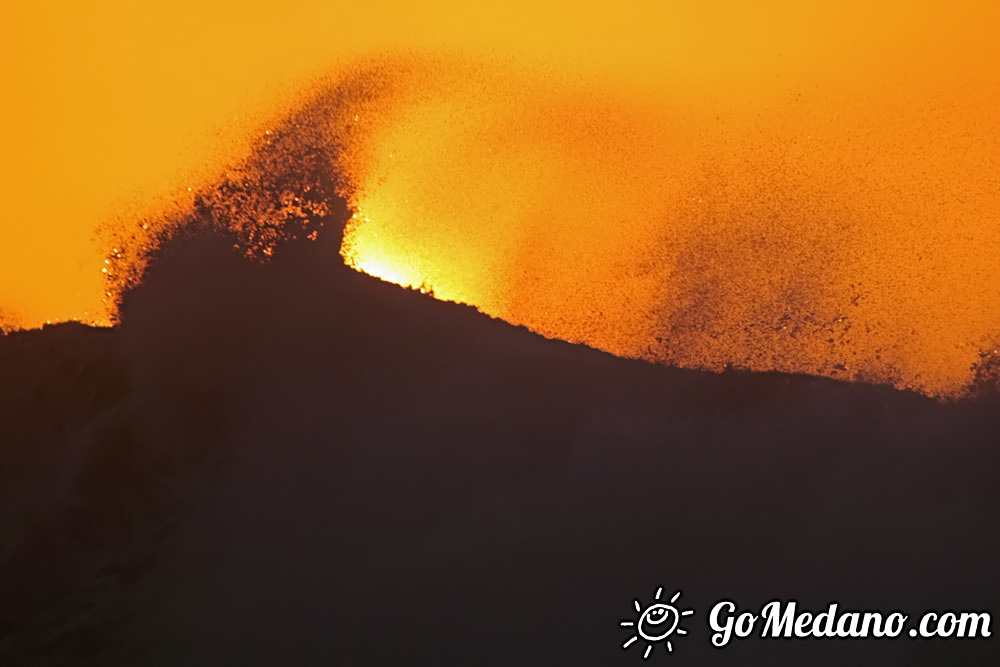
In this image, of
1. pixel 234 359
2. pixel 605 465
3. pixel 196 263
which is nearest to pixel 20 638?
pixel 234 359

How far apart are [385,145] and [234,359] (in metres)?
0.61

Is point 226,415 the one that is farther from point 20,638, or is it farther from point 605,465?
point 605,465

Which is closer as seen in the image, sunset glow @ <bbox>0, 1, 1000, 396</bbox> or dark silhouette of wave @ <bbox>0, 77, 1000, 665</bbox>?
dark silhouette of wave @ <bbox>0, 77, 1000, 665</bbox>

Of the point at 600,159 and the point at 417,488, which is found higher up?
the point at 600,159

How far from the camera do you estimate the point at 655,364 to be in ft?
5.47

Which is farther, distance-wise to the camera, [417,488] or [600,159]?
[600,159]

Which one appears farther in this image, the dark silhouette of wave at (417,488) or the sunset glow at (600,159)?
the sunset glow at (600,159)

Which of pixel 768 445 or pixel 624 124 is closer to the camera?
pixel 768 445

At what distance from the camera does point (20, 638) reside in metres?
1.55

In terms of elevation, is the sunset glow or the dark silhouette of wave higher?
the sunset glow

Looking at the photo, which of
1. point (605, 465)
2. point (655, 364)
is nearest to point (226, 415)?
point (605, 465)

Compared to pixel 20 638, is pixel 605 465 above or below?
above

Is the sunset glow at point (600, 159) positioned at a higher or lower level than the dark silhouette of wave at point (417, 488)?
higher

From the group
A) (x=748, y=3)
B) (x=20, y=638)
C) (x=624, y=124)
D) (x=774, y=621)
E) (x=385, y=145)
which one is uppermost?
(x=748, y=3)
